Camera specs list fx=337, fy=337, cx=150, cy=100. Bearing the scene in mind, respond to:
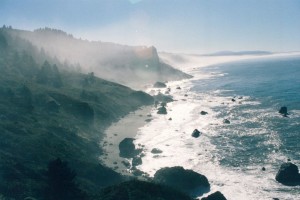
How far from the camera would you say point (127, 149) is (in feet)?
298

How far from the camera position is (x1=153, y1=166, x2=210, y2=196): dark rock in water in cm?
6762

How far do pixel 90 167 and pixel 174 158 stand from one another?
25181 mm

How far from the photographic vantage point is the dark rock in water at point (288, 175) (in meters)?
65.2

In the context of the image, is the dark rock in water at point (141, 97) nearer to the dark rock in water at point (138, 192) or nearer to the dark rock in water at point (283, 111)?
the dark rock in water at point (283, 111)

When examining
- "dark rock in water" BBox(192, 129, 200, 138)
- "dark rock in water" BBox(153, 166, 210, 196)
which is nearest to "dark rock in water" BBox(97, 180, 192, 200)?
"dark rock in water" BBox(153, 166, 210, 196)

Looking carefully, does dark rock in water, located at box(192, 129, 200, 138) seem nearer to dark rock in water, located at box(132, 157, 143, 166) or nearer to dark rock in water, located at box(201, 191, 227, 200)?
dark rock in water, located at box(132, 157, 143, 166)

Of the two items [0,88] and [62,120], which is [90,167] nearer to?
[62,120]

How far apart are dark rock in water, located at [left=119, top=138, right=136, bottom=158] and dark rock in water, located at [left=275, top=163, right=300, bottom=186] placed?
37.7 meters

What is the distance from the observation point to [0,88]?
11338 cm

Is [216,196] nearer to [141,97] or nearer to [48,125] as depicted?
[48,125]

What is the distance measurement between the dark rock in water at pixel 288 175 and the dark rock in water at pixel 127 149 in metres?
37.7

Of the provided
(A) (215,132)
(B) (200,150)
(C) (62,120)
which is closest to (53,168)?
(B) (200,150)

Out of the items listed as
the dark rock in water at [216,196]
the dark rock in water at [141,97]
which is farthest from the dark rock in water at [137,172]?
the dark rock in water at [141,97]

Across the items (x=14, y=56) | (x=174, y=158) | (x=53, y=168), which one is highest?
(x=14, y=56)
